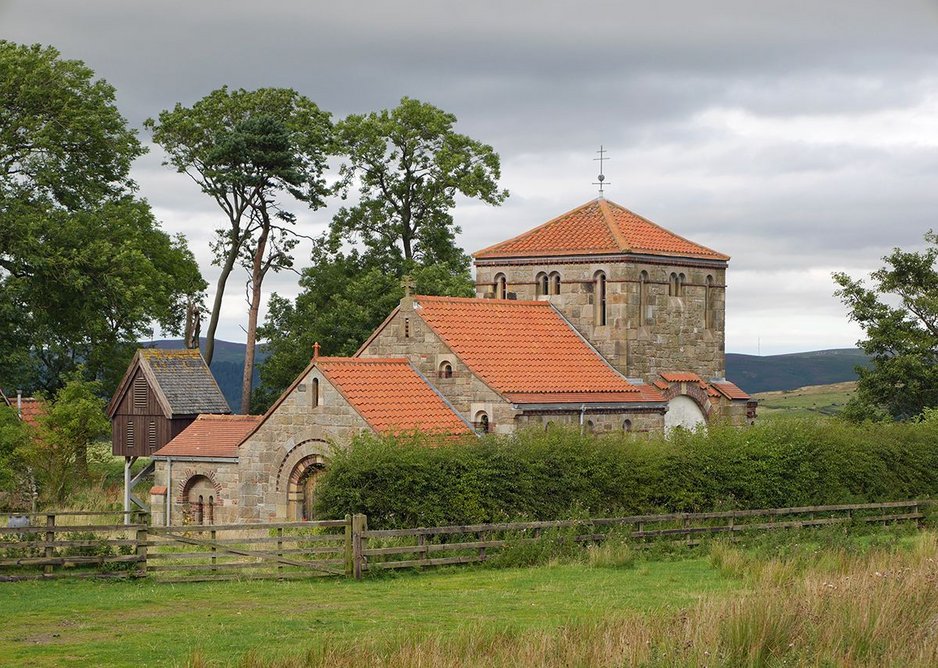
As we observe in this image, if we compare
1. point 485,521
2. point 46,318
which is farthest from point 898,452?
point 46,318

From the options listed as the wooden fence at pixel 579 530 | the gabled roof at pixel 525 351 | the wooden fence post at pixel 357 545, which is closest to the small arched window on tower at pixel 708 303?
the gabled roof at pixel 525 351

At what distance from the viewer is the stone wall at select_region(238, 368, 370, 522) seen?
34.6 meters

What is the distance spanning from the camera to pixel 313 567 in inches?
1076

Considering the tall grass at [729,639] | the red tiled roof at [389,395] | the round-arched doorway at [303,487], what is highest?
the red tiled roof at [389,395]

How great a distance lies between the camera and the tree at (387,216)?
56.9 m

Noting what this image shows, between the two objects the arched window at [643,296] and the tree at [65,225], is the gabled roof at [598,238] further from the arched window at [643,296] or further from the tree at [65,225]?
the tree at [65,225]

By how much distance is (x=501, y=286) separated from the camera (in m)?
44.4

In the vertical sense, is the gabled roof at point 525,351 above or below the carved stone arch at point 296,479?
above

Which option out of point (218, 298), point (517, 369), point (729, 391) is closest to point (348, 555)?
point (517, 369)

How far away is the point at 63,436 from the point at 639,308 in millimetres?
18637

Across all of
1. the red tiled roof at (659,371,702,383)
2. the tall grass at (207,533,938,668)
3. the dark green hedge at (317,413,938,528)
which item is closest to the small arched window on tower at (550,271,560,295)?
the red tiled roof at (659,371,702,383)

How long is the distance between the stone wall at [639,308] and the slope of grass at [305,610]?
1398cm

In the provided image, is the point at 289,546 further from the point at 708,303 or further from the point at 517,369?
the point at 708,303

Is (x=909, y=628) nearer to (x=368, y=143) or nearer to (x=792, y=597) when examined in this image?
(x=792, y=597)
